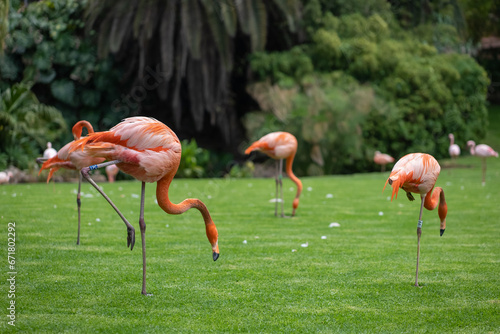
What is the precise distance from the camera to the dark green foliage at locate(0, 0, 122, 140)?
1733 cm

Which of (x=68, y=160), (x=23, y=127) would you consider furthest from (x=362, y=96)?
(x=68, y=160)

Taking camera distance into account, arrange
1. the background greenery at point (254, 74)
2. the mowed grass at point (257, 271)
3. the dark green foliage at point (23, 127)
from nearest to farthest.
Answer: the mowed grass at point (257, 271), the dark green foliage at point (23, 127), the background greenery at point (254, 74)

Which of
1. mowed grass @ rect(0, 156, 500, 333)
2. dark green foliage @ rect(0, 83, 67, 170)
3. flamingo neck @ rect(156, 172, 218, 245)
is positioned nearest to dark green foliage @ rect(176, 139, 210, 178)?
dark green foliage @ rect(0, 83, 67, 170)

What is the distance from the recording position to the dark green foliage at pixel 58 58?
56.9 feet

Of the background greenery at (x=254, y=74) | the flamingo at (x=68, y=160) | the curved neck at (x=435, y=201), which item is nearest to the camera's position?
the flamingo at (x=68, y=160)

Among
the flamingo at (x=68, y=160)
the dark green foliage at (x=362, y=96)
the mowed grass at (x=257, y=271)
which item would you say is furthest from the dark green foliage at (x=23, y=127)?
the flamingo at (x=68, y=160)

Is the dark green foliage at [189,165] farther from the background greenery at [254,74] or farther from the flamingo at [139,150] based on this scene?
the flamingo at [139,150]

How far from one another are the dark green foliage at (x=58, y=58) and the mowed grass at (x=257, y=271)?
916 cm

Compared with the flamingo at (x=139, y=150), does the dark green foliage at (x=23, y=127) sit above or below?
below

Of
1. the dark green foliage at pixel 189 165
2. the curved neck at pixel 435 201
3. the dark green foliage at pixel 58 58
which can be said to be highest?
the dark green foliage at pixel 58 58

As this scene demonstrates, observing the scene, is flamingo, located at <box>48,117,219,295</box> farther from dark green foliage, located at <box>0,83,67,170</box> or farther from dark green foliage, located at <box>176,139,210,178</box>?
dark green foliage, located at <box>176,139,210,178</box>

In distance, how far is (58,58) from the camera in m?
17.5

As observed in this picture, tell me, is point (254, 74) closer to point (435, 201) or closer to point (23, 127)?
point (23, 127)

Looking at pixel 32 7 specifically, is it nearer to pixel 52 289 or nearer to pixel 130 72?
pixel 130 72
